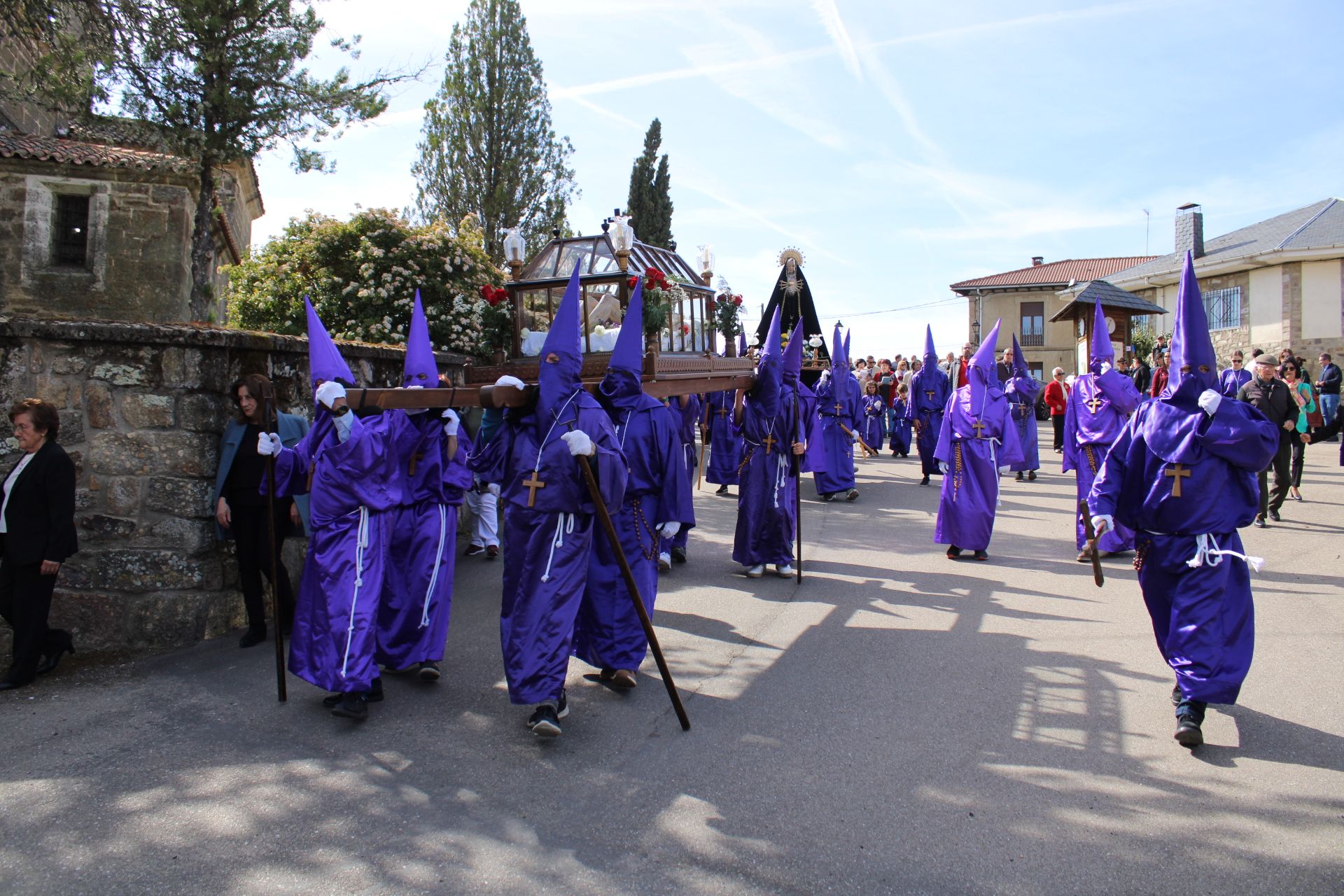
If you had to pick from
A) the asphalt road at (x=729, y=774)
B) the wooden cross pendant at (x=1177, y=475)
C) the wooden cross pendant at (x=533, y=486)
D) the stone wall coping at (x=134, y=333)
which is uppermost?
the stone wall coping at (x=134, y=333)

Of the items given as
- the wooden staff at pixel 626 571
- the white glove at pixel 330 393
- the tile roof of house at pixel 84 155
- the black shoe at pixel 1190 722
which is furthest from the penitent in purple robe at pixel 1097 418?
the tile roof of house at pixel 84 155

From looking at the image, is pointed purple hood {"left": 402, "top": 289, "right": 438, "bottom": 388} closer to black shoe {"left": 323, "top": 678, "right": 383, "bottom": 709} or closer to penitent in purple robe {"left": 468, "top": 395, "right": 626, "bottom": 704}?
penitent in purple robe {"left": 468, "top": 395, "right": 626, "bottom": 704}

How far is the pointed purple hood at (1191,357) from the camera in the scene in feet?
14.6

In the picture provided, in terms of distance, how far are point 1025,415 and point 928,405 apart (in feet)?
5.87

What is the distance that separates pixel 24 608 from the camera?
4.83 metres

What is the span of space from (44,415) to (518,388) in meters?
2.67

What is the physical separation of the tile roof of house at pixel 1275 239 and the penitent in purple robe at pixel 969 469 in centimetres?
2369

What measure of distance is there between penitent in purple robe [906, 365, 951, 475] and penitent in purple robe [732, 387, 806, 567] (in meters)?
7.31

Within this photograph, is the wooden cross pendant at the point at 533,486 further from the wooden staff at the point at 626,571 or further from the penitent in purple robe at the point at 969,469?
the penitent in purple robe at the point at 969,469

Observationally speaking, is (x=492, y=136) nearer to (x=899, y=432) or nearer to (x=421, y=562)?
(x=899, y=432)

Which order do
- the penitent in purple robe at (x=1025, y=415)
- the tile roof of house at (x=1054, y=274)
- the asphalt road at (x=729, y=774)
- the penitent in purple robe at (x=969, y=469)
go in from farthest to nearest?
the tile roof of house at (x=1054, y=274) → the penitent in purple robe at (x=1025, y=415) → the penitent in purple robe at (x=969, y=469) → the asphalt road at (x=729, y=774)

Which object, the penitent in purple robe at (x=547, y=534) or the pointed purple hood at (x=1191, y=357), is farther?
the pointed purple hood at (x=1191, y=357)

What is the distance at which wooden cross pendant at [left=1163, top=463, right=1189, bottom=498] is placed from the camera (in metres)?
4.32

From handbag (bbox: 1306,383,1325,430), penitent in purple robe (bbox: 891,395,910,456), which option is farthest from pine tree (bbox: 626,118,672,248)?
handbag (bbox: 1306,383,1325,430)
